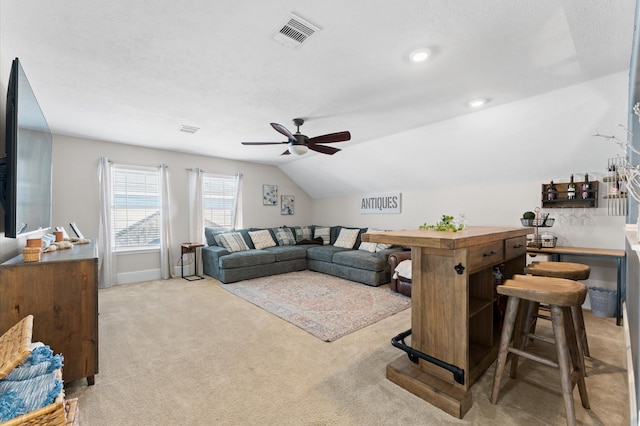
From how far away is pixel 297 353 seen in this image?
2.43 m

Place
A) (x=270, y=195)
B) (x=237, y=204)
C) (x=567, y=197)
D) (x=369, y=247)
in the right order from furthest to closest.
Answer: (x=270, y=195), (x=237, y=204), (x=369, y=247), (x=567, y=197)

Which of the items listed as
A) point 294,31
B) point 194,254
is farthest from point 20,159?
point 194,254

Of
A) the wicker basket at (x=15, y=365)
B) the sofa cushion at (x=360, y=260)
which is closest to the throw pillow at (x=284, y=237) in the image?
the sofa cushion at (x=360, y=260)

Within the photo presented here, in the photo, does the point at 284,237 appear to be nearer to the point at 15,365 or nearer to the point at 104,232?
the point at 104,232

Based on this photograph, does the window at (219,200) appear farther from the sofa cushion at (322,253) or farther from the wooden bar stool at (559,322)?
the wooden bar stool at (559,322)

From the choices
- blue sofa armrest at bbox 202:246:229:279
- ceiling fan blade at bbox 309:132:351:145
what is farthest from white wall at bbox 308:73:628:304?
blue sofa armrest at bbox 202:246:229:279

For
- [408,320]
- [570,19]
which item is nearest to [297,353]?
[408,320]

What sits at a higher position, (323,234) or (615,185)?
(615,185)

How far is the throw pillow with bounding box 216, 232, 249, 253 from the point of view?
17.3 ft

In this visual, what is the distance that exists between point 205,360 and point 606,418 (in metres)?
2.70

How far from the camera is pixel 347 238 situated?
5.88 meters

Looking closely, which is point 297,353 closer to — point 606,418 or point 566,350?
point 566,350

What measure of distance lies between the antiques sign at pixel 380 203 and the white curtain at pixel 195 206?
339 cm

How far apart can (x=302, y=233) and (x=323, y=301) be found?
3.00 metres
